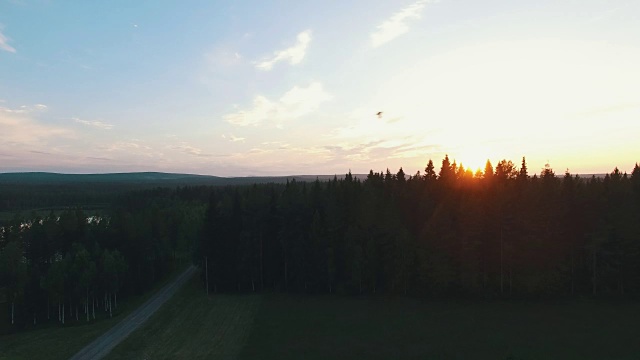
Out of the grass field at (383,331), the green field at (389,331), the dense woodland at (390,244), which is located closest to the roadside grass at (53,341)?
the grass field at (383,331)

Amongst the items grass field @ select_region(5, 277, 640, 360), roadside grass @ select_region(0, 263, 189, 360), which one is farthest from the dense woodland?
roadside grass @ select_region(0, 263, 189, 360)

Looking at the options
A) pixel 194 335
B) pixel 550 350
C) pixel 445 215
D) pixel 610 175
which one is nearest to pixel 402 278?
pixel 445 215

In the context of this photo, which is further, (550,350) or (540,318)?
(540,318)

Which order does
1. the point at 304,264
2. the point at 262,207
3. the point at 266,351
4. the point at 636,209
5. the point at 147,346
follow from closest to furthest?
1. the point at 266,351
2. the point at 147,346
3. the point at 636,209
4. the point at 304,264
5. the point at 262,207

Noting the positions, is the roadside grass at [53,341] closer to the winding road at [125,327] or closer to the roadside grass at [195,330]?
the winding road at [125,327]

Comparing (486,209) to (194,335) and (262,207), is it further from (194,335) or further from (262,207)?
(194,335)

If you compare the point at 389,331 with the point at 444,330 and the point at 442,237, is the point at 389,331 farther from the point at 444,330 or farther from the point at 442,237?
the point at 442,237
